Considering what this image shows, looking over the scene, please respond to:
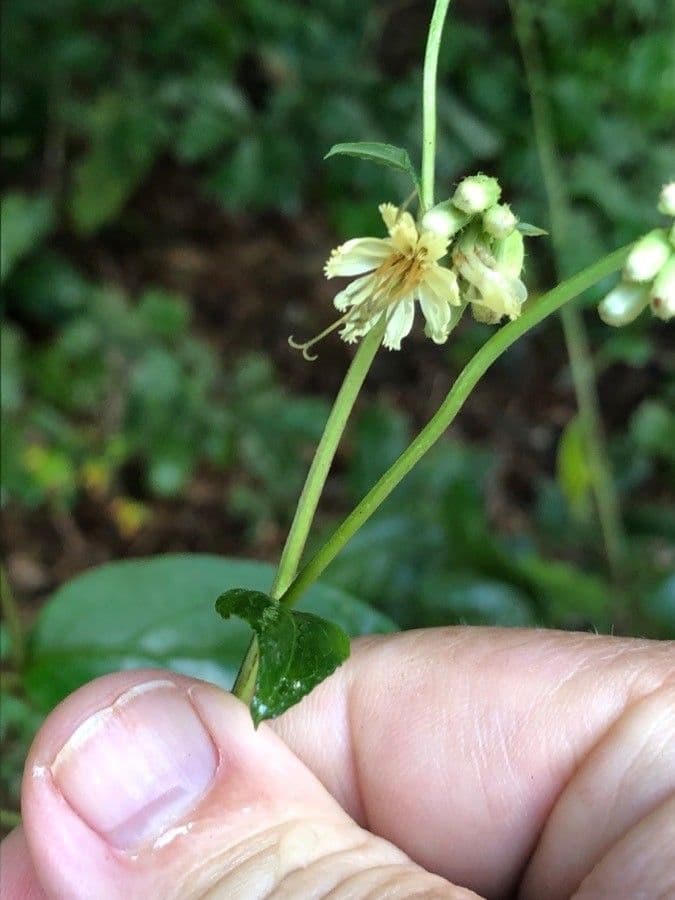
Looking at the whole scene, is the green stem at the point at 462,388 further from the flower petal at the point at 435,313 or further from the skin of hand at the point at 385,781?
the skin of hand at the point at 385,781

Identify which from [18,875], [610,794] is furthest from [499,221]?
[18,875]

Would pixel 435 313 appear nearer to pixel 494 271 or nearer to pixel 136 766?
pixel 494 271

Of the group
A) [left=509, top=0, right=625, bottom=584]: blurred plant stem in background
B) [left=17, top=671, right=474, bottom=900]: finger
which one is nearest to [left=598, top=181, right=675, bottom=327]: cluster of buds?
[left=17, top=671, right=474, bottom=900]: finger

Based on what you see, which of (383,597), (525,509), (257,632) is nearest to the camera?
(257,632)

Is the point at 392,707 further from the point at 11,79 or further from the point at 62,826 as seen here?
the point at 11,79

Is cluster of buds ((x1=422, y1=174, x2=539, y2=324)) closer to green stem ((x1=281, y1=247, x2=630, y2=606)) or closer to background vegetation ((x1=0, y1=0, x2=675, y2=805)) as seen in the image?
green stem ((x1=281, y1=247, x2=630, y2=606))

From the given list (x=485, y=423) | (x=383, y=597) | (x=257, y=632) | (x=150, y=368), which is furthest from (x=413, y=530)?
(x=257, y=632)

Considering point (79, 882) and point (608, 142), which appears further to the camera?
point (608, 142)

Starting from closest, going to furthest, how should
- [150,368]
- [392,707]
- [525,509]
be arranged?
1. [392,707]
2. [150,368]
3. [525,509]
